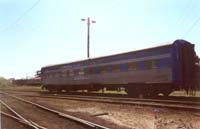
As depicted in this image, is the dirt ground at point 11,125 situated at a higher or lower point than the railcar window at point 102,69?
lower

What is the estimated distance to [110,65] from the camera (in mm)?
25734

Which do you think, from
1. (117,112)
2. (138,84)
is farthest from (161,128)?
(138,84)

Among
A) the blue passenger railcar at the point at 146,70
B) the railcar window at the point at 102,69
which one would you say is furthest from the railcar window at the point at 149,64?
the railcar window at the point at 102,69

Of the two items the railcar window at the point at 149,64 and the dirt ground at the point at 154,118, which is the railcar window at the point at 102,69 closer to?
the railcar window at the point at 149,64

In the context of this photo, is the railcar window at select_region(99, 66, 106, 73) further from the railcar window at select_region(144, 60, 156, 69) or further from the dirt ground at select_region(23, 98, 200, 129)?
→ the dirt ground at select_region(23, 98, 200, 129)

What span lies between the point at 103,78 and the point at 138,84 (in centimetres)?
480

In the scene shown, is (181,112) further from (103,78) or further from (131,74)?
(103,78)

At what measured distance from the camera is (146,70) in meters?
21.6

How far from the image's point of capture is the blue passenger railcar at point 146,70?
65.3 ft

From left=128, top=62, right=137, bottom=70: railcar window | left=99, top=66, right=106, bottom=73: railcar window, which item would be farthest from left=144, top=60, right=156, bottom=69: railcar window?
left=99, top=66, right=106, bottom=73: railcar window

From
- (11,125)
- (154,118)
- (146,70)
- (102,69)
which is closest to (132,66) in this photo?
(146,70)

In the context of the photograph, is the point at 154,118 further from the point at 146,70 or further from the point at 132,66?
the point at 132,66

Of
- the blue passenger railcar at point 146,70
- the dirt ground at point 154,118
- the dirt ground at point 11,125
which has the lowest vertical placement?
the dirt ground at point 11,125

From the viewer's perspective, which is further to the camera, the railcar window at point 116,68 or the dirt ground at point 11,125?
the railcar window at point 116,68
